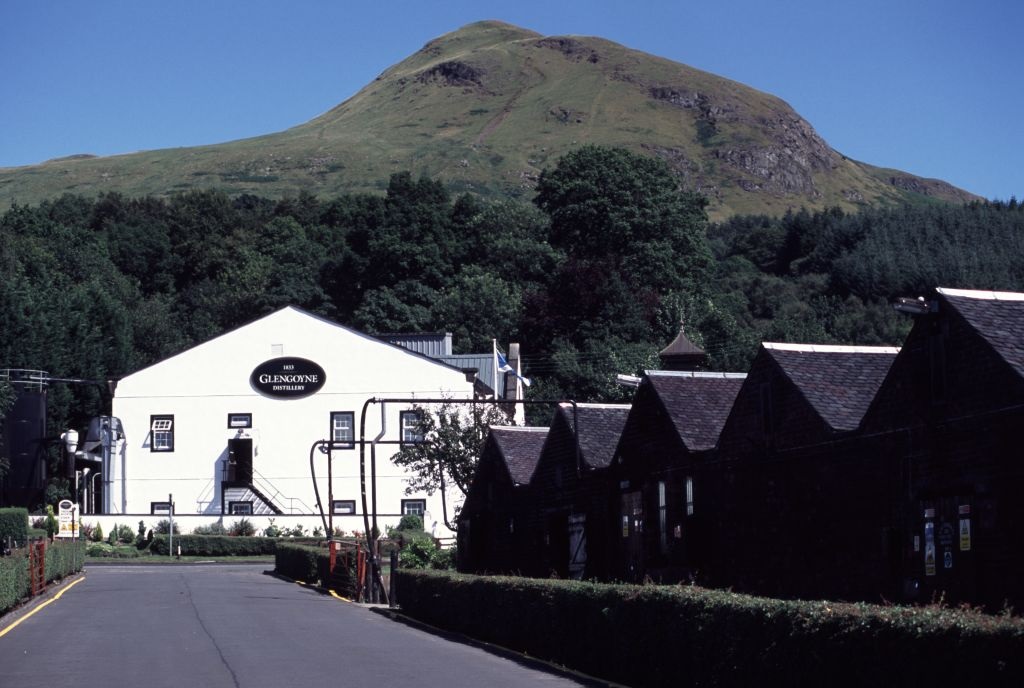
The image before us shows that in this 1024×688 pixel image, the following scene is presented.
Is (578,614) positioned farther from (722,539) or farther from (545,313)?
(545,313)

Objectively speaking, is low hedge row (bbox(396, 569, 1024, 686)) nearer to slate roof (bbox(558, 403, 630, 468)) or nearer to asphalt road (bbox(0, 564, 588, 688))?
asphalt road (bbox(0, 564, 588, 688))

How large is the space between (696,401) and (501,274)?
2614 inches

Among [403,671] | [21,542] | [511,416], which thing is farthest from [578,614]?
[511,416]

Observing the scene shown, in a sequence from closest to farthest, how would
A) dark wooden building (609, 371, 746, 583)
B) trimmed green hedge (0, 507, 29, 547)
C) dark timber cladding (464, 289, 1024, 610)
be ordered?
dark timber cladding (464, 289, 1024, 610) < dark wooden building (609, 371, 746, 583) < trimmed green hedge (0, 507, 29, 547)

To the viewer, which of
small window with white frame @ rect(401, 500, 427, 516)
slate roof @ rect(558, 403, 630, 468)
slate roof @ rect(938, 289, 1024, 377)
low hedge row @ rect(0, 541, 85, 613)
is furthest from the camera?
small window with white frame @ rect(401, 500, 427, 516)

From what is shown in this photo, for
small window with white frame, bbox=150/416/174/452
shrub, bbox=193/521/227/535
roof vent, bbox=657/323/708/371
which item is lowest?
shrub, bbox=193/521/227/535

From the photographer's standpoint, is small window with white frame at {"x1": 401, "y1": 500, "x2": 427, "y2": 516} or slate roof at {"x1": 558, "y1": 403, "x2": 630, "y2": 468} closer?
slate roof at {"x1": 558, "y1": 403, "x2": 630, "y2": 468}

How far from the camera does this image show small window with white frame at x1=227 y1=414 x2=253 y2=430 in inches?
2623

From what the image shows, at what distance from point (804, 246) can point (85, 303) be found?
67.9m

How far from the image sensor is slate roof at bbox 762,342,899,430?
24453 millimetres

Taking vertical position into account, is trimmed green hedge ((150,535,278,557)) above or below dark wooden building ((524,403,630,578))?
below

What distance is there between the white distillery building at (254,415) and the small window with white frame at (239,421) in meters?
0.05

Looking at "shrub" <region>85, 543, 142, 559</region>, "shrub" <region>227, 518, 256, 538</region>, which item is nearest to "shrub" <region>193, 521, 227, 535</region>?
"shrub" <region>227, 518, 256, 538</region>

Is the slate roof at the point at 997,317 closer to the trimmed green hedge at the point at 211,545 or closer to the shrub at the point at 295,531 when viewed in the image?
the trimmed green hedge at the point at 211,545
